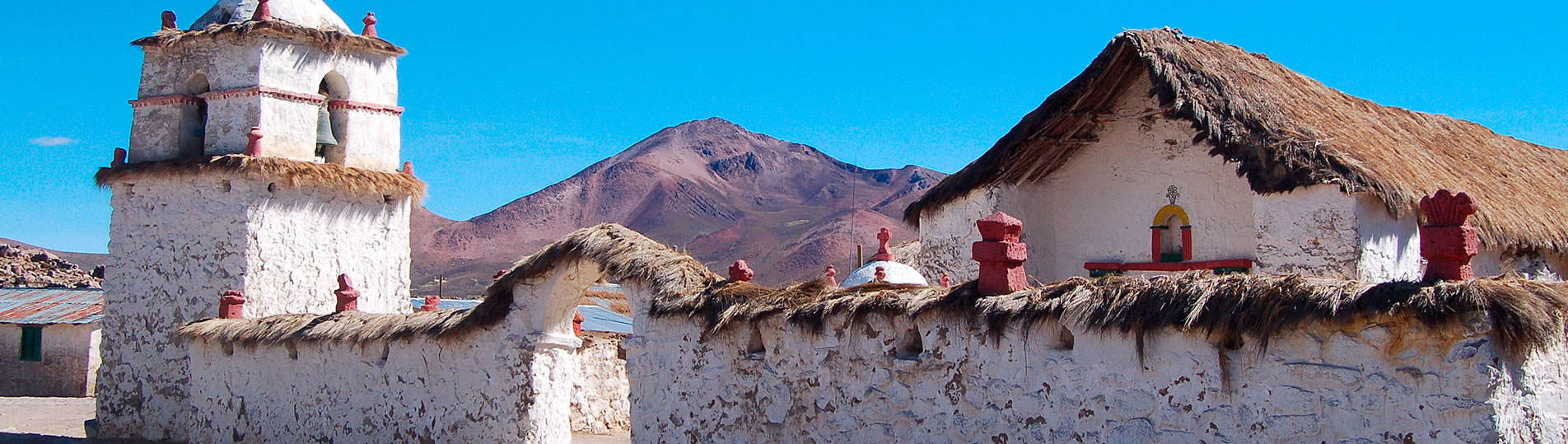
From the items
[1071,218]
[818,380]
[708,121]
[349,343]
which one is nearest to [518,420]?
[349,343]

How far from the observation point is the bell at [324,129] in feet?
56.8

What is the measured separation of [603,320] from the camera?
755 inches

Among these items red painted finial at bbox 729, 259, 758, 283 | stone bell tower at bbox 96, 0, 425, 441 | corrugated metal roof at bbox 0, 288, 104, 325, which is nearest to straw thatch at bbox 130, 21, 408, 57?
stone bell tower at bbox 96, 0, 425, 441

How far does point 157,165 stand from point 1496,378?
1548 centimetres

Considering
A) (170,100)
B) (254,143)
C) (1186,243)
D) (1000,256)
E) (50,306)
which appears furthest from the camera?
(50,306)

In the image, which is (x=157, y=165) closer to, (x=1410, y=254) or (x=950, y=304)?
(x=950, y=304)

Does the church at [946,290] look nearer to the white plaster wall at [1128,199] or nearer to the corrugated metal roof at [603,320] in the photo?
the white plaster wall at [1128,199]

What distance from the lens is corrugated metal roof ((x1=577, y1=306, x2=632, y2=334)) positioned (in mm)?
18000

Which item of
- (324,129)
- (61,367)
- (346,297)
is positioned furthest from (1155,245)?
(61,367)

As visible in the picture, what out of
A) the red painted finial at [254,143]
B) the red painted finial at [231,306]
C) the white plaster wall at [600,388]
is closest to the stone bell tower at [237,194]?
the red painted finial at [254,143]

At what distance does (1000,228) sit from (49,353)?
23518 mm

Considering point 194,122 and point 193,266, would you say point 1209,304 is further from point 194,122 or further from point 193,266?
point 194,122

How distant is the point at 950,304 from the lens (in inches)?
320

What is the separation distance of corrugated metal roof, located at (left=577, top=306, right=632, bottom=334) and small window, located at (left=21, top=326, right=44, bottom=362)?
12.2 metres
